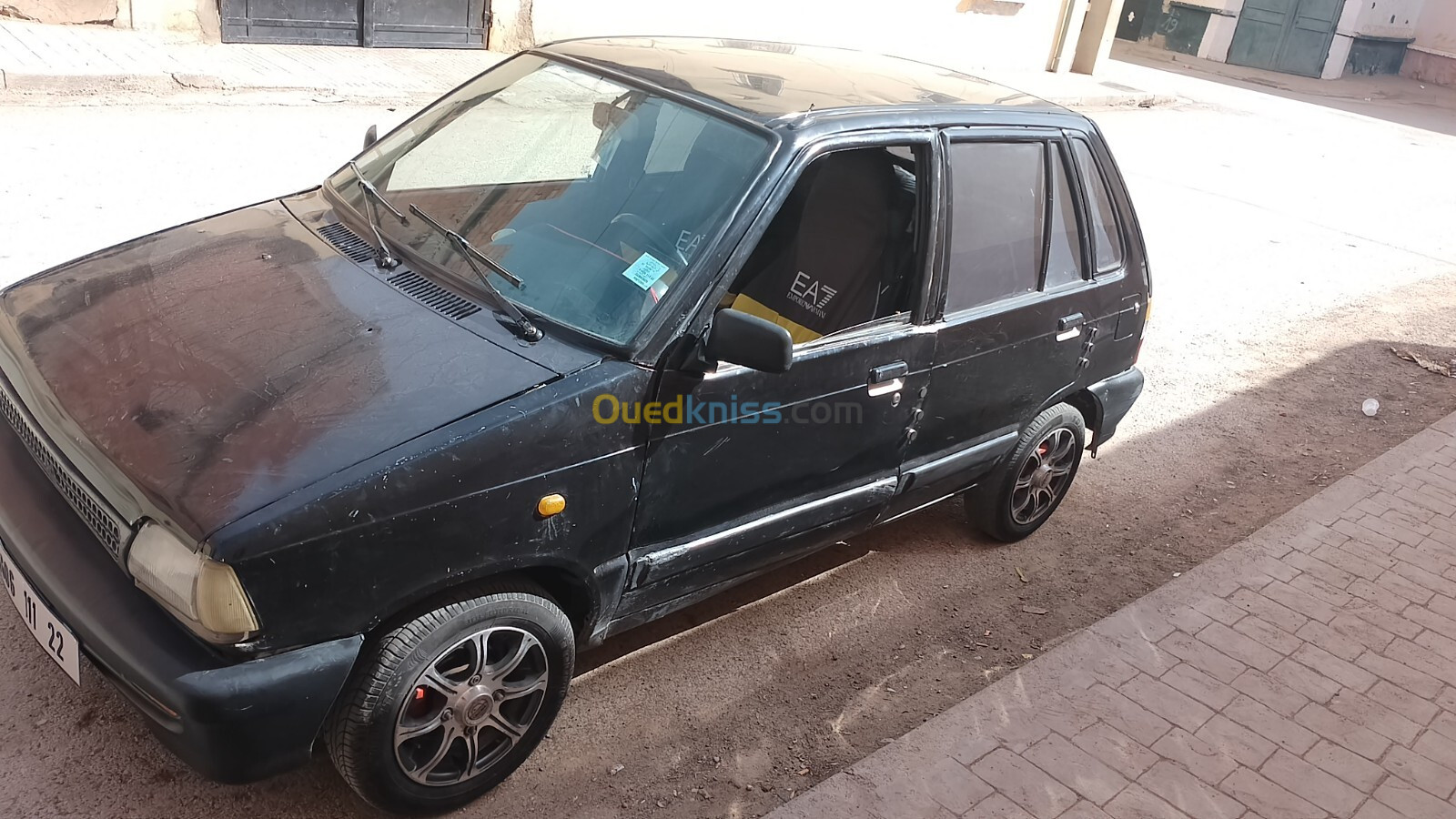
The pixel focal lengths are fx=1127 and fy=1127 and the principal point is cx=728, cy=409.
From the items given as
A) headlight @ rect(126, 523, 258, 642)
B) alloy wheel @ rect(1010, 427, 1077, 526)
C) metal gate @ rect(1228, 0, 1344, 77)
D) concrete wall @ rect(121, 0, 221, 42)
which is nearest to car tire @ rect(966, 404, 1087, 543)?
alloy wheel @ rect(1010, 427, 1077, 526)

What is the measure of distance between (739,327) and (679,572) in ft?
2.59

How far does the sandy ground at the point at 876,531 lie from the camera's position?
306 cm

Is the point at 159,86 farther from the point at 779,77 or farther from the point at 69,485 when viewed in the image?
the point at 69,485

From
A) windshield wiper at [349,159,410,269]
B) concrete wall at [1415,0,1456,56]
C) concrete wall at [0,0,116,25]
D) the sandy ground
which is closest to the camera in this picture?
the sandy ground

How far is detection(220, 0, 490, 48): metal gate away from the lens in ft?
34.8

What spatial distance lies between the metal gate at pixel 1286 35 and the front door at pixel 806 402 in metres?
24.3

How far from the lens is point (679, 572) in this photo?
3.26 meters

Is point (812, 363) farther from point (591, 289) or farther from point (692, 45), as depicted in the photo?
point (692, 45)

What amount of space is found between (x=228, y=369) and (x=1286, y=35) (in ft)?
86.4

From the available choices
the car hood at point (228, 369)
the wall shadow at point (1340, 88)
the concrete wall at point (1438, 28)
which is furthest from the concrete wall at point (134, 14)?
the concrete wall at point (1438, 28)

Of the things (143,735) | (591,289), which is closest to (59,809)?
(143,735)

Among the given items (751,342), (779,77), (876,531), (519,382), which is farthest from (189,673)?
(876,531)

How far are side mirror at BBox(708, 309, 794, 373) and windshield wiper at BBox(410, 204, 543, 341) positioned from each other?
0.48 meters

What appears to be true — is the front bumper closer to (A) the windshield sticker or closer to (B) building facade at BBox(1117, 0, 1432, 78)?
(A) the windshield sticker
